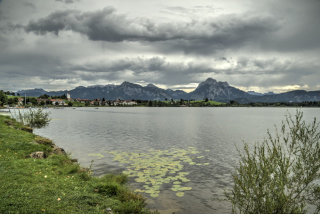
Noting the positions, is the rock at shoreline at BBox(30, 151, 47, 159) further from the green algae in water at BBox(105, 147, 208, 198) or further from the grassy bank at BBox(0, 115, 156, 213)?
the green algae in water at BBox(105, 147, 208, 198)

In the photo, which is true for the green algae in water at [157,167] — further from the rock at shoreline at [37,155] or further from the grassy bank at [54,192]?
the rock at shoreline at [37,155]

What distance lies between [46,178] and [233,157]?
96.3 ft

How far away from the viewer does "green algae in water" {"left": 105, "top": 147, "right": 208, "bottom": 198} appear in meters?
20.5

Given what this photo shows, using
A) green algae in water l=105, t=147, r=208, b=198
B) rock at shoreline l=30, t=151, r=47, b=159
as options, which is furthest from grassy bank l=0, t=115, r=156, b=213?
green algae in water l=105, t=147, r=208, b=198

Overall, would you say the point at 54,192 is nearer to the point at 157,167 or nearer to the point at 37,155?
the point at 37,155

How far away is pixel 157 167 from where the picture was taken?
26.5m

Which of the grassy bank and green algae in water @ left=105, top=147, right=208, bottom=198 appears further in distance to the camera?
green algae in water @ left=105, top=147, right=208, bottom=198

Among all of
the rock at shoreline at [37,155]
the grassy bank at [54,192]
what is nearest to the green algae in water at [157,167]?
the grassy bank at [54,192]

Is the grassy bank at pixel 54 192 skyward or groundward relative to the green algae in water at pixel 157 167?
skyward

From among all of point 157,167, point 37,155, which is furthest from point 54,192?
point 157,167

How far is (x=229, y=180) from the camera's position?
23.5m

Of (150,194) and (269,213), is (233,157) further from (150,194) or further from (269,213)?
(269,213)

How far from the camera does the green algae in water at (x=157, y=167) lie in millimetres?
20473

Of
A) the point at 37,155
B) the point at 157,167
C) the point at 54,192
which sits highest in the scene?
the point at 37,155
